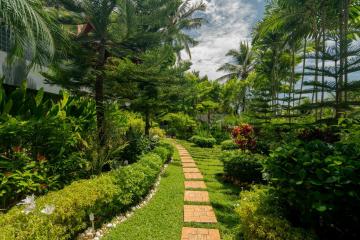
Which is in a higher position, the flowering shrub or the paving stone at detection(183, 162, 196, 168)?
the flowering shrub

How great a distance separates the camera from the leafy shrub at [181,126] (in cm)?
2225

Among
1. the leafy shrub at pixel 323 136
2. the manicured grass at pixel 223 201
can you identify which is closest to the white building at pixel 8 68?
the manicured grass at pixel 223 201

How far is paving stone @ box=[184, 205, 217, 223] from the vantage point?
491cm

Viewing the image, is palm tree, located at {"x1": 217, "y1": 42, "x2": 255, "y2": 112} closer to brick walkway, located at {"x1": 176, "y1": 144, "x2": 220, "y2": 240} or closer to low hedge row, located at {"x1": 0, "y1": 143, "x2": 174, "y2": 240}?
brick walkway, located at {"x1": 176, "y1": 144, "x2": 220, "y2": 240}

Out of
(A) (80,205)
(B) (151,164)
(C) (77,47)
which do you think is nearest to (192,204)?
(B) (151,164)

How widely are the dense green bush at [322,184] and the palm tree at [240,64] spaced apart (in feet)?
87.2

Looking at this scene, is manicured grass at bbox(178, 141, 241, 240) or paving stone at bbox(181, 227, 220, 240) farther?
manicured grass at bbox(178, 141, 241, 240)

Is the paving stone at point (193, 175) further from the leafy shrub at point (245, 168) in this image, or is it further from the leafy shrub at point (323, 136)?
the leafy shrub at point (323, 136)

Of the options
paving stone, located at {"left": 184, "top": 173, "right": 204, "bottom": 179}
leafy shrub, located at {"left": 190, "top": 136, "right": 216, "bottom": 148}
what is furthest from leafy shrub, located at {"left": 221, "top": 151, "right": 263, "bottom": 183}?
leafy shrub, located at {"left": 190, "top": 136, "right": 216, "bottom": 148}

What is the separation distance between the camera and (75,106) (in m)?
7.28

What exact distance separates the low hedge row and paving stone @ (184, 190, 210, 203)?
1036 mm

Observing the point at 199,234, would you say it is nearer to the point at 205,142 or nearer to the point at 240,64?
the point at 205,142

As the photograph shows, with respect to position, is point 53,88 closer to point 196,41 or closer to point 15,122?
point 15,122

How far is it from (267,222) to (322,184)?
0.83 m
